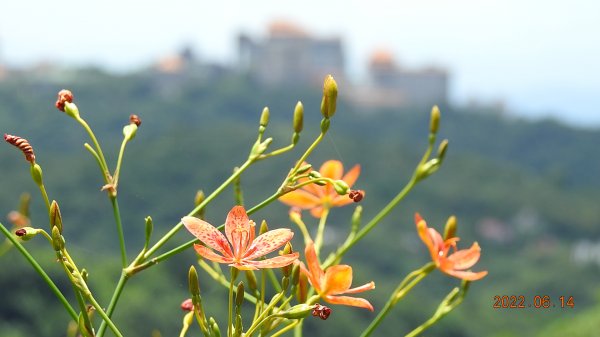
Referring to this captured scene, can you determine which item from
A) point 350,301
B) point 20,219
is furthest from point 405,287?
point 20,219

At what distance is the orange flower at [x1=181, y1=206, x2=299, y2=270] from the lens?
1.87 ft

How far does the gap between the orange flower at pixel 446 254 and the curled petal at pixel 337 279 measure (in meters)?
0.09

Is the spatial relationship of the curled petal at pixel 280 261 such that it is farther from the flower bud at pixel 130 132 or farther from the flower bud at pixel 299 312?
the flower bud at pixel 130 132

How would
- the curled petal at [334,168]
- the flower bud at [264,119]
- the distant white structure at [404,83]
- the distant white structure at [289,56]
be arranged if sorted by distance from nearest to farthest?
the flower bud at [264,119] → the curled petal at [334,168] → the distant white structure at [289,56] → the distant white structure at [404,83]

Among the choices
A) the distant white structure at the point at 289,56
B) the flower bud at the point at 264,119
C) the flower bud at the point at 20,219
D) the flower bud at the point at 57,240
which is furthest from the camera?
the distant white structure at the point at 289,56

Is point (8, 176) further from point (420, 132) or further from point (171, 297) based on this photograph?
point (420, 132)

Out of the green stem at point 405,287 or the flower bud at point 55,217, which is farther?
the green stem at point 405,287

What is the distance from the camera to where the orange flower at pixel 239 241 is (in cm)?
57

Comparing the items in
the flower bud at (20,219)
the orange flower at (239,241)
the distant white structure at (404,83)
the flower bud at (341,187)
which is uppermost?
the flower bud at (341,187)

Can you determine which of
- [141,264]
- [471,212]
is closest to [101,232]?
[471,212]

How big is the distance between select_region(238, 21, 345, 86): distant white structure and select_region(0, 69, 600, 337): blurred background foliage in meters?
1.40

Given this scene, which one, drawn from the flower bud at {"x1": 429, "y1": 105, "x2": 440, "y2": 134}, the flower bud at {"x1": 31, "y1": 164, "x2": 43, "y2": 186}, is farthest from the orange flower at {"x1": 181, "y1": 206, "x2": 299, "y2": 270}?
the flower bud at {"x1": 429, "y1": 105, "x2": 440, "y2": 134}

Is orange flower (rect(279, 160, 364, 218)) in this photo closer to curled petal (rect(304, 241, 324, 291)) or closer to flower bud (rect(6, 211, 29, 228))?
curled petal (rect(304, 241, 324, 291))

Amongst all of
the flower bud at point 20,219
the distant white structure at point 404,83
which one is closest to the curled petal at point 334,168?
the flower bud at point 20,219
